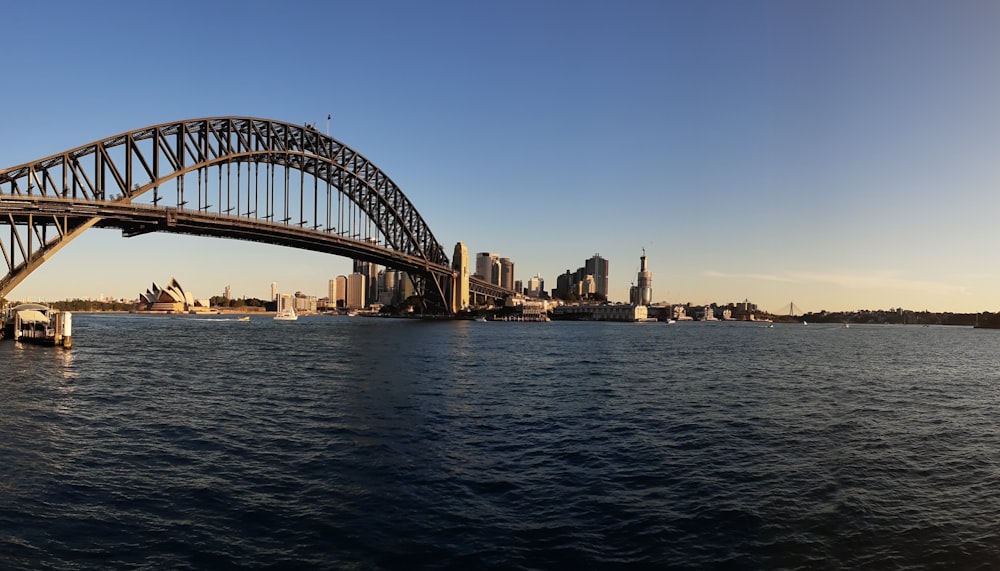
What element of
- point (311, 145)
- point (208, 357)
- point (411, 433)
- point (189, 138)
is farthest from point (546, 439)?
point (311, 145)

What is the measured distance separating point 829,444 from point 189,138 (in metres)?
83.7

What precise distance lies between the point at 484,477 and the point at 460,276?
155085 mm

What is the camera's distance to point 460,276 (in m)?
170

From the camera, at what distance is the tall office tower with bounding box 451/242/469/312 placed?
169375 mm

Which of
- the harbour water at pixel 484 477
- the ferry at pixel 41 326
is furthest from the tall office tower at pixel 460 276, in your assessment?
the harbour water at pixel 484 477

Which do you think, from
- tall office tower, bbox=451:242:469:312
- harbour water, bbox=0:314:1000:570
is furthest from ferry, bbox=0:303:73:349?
tall office tower, bbox=451:242:469:312

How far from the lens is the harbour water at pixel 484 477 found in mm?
11023

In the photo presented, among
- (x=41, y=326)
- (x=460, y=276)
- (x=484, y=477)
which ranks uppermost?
(x=460, y=276)

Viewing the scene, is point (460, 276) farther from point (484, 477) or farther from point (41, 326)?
point (484, 477)

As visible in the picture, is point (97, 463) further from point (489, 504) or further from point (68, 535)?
point (489, 504)

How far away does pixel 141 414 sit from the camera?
2312cm

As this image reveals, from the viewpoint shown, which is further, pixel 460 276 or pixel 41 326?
pixel 460 276


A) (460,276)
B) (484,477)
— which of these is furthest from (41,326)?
(460,276)

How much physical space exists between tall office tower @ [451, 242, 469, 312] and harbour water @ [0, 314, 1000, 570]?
136 m
